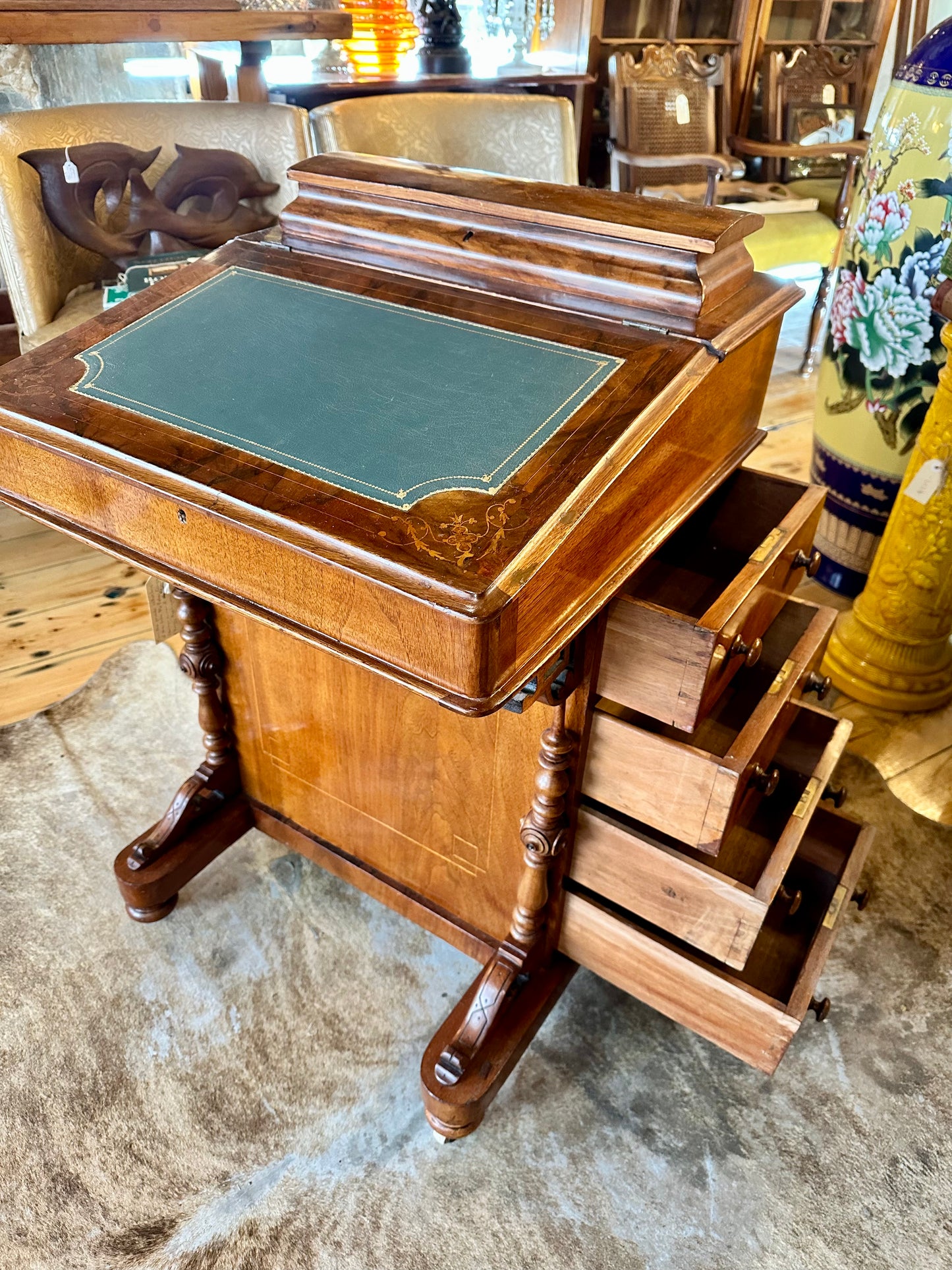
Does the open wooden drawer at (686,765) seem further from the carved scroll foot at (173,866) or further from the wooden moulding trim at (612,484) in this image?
the carved scroll foot at (173,866)

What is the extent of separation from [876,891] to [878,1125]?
420 mm

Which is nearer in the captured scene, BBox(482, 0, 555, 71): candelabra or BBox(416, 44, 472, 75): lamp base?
BBox(416, 44, 472, 75): lamp base

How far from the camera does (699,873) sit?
104cm

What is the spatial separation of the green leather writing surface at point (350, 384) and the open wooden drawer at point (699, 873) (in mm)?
502

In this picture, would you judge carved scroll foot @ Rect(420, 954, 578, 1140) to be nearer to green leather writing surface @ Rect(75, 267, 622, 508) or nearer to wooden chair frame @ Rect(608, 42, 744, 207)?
green leather writing surface @ Rect(75, 267, 622, 508)

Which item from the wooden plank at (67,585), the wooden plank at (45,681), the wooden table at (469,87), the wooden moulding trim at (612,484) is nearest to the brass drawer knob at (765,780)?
the wooden moulding trim at (612,484)

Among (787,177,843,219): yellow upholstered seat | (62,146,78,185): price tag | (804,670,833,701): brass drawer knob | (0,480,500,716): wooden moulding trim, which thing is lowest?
(804,670,833,701): brass drawer knob

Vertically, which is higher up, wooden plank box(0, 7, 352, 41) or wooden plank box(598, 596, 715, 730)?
wooden plank box(0, 7, 352, 41)

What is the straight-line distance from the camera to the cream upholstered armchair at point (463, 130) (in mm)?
2252

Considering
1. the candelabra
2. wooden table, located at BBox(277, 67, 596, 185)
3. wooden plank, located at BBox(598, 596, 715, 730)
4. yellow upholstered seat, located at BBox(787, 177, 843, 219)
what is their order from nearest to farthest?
1. wooden plank, located at BBox(598, 596, 715, 730)
2. wooden table, located at BBox(277, 67, 596, 185)
3. the candelabra
4. yellow upholstered seat, located at BBox(787, 177, 843, 219)

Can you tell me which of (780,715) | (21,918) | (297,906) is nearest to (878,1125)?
(780,715)

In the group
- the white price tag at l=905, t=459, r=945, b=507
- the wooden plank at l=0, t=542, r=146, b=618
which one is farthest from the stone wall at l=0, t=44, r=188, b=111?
the white price tag at l=905, t=459, r=945, b=507

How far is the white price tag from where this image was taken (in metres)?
1.69

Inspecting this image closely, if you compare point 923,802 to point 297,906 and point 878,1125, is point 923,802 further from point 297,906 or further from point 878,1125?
point 297,906
